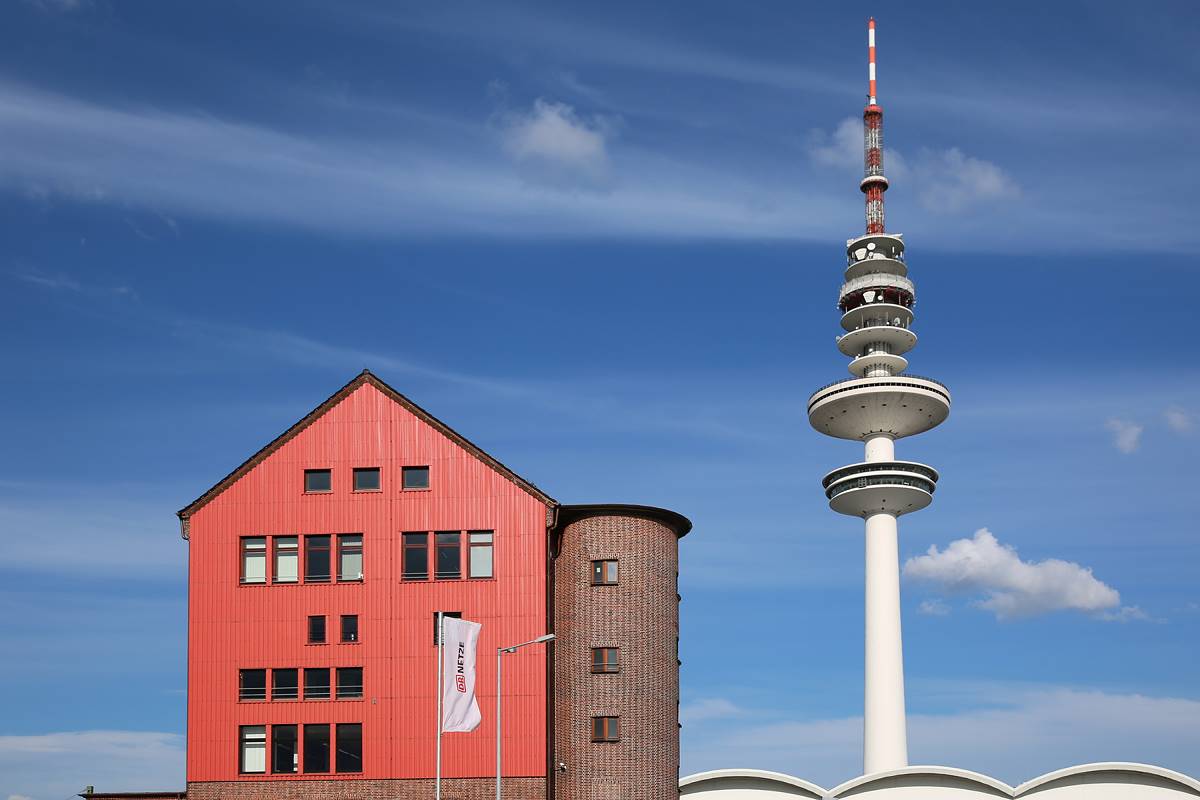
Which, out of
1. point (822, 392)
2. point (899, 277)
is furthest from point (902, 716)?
point (899, 277)

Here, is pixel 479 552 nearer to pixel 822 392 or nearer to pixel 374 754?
pixel 374 754

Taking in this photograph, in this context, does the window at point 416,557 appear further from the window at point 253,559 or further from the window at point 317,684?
the window at point 253,559

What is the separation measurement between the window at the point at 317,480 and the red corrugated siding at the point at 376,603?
12.1 inches

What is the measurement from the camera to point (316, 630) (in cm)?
6412

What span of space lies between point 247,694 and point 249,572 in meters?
5.16

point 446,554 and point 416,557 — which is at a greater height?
point 446,554

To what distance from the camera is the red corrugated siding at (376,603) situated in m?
62.9

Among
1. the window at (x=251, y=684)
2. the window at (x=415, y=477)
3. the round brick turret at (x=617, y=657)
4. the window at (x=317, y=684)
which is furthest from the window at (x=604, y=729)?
the window at (x=251, y=684)

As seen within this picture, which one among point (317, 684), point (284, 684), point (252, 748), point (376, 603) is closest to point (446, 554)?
point (376, 603)

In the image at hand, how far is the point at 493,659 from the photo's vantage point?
6350cm

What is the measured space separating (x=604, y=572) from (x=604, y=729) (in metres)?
6.69

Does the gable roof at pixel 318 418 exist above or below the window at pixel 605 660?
above

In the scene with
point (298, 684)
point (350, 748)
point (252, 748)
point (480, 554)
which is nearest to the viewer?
point (350, 748)

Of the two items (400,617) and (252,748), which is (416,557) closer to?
(400,617)
